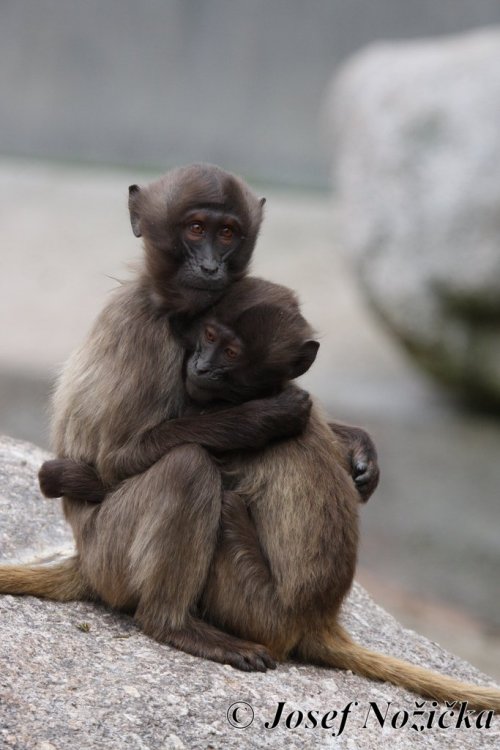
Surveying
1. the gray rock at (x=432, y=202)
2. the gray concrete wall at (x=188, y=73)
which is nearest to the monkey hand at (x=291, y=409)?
the gray rock at (x=432, y=202)

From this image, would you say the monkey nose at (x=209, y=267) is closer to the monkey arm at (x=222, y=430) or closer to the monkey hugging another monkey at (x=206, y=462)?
the monkey hugging another monkey at (x=206, y=462)

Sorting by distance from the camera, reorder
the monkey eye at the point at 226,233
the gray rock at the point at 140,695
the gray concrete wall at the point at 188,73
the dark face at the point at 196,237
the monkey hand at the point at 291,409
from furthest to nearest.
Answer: the gray concrete wall at the point at 188,73
the monkey eye at the point at 226,233
the dark face at the point at 196,237
the monkey hand at the point at 291,409
the gray rock at the point at 140,695

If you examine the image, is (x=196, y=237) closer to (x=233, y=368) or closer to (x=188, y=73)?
(x=233, y=368)

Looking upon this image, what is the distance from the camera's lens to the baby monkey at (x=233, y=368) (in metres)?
5.16

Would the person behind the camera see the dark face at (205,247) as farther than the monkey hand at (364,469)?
No

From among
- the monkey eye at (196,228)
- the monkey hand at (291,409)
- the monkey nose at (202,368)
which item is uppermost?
the monkey eye at (196,228)

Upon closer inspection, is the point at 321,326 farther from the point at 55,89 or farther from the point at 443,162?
the point at 55,89

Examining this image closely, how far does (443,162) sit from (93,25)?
31.6ft

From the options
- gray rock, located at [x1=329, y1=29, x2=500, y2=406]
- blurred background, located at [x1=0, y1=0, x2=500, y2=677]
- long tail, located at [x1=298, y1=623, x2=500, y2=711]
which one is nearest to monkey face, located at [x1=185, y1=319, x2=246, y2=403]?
long tail, located at [x1=298, y1=623, x2=500, y2=711]

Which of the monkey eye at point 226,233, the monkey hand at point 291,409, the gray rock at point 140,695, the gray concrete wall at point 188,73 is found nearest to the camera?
the gray rock at point 140,695

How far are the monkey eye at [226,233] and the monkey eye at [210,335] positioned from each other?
0.45 meters

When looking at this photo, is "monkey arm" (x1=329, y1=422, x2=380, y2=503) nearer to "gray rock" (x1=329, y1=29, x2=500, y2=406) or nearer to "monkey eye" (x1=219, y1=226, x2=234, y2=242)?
"monkey eye" (x1=219, y1=226, x2=234, y2=242)

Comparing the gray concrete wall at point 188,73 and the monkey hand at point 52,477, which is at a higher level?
the gray concrete wall at point 188,73

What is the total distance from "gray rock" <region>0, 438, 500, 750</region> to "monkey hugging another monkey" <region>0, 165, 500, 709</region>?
4.8 inches
